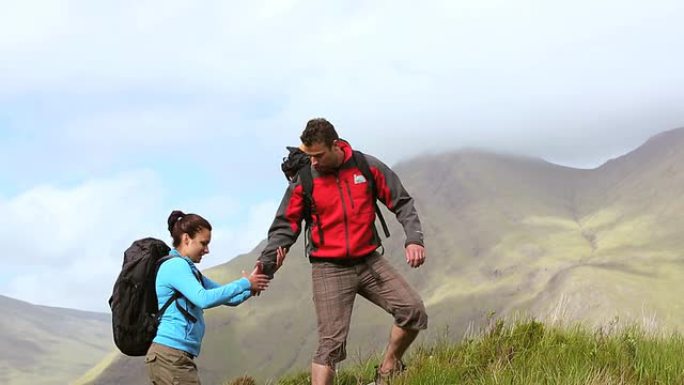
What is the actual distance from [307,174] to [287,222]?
0.54 m

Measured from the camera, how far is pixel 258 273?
721 cm

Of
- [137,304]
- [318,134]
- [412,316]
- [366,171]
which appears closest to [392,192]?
[366,171]

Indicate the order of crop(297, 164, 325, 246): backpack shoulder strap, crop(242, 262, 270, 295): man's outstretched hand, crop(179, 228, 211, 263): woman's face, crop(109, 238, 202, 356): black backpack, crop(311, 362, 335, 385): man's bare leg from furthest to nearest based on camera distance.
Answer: crop(297, 164, 325, 246): backpack shoulder strap < crop(311, 362, 335, 385): man's bare leg < crop(242, 262, 270, 295): man's outstretched hand < crop(179, 228, 211, 263): woman's face < crop(109, 238, 202, 356): black backpack

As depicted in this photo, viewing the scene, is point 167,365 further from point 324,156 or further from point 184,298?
point 324,156

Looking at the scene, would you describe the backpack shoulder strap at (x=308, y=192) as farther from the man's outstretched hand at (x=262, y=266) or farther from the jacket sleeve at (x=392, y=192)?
the jacket sleeve at (x=392, y=192)

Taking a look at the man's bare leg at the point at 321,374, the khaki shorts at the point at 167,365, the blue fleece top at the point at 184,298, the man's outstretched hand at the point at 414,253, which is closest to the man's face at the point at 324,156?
the man's outstretched hand at the point at 414,253

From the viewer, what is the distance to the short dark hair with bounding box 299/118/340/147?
7.40 meters

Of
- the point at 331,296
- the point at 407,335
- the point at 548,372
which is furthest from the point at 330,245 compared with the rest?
the point at 548,372

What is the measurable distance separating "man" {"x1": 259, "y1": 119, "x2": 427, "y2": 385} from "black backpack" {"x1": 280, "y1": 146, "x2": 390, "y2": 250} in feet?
0.08

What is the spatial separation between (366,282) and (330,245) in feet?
1.77

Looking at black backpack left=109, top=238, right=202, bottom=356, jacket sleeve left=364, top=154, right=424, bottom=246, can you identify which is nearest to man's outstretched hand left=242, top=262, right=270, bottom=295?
black backpack left=109, top=238, right=202, bottom=356

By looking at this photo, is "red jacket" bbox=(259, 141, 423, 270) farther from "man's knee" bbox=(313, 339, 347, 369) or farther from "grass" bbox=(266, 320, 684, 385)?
"grass" bbox=(266, 320, 684, 385)

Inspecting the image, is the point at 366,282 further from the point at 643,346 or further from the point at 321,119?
the point at 643,346

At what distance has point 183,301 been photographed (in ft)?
20.7
